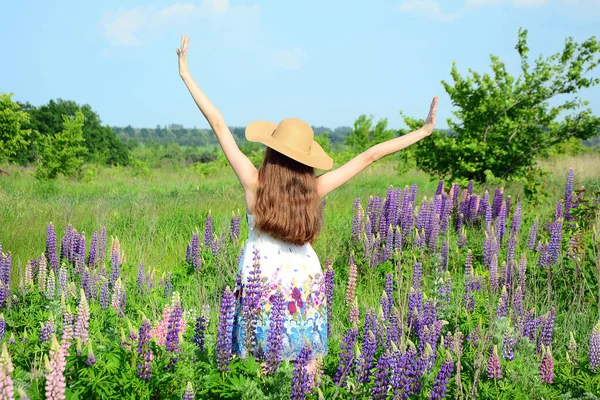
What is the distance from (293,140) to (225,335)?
1.34m

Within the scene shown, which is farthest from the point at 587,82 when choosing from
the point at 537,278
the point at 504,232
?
the point at 537,278

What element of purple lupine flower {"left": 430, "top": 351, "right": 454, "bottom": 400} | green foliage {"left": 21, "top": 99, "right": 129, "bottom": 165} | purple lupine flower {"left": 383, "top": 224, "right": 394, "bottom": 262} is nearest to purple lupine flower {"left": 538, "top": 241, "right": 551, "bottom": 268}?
purple lupine flower {"left": 383, "top": 224, "right": 394, "bottom": 262}

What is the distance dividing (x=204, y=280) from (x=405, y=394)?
3122 mm

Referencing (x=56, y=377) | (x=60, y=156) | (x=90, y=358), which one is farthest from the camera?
(x=60, y=156)

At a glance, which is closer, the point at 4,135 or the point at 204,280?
the point at 204,280

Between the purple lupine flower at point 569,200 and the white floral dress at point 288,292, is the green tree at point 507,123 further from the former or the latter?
the white floral dress at point 288,292

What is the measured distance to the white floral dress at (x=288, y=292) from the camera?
3617 mm

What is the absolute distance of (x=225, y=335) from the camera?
2.92 meters

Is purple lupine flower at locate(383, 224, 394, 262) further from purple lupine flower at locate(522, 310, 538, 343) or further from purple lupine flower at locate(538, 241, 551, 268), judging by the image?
purple lupine flower at locate(522, 310, 538, 343)

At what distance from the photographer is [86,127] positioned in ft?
184

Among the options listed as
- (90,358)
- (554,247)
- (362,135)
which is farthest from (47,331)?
(362,135)

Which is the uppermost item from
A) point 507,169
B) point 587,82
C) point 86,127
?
point 86,127

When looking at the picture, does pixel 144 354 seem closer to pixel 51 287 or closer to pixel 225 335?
pixel 225 335

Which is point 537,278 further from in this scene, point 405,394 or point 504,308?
point 405,394
